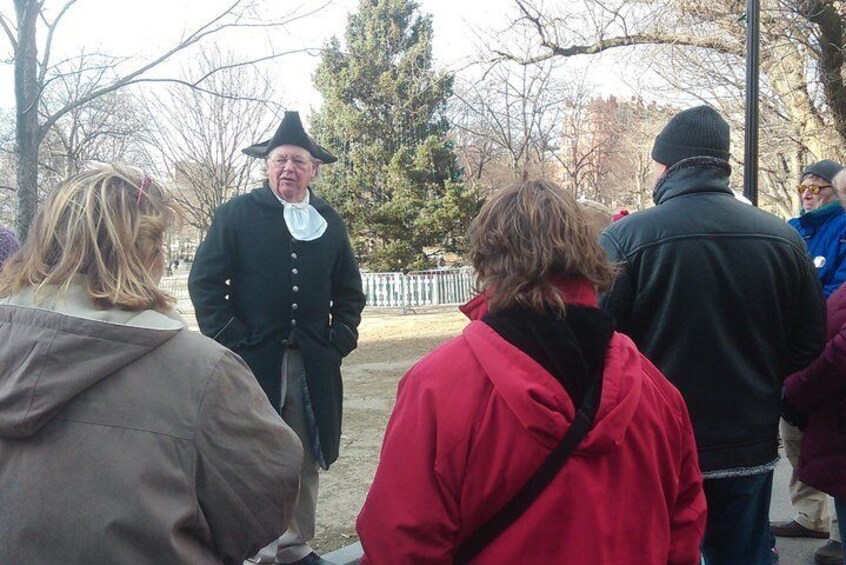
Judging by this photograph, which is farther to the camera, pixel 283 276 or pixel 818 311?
pixel 283 276

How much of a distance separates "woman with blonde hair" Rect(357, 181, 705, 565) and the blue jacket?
2.94m

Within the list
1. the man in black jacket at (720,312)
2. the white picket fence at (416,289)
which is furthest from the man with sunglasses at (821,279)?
the white picket fence at (416,289)

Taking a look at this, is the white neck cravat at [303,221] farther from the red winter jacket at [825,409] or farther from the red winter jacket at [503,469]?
the red winter jacket at [825,409]

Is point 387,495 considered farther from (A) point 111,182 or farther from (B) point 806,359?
(B) point 806,359

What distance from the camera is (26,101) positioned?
652 centimetres

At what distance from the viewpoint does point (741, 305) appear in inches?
96.2

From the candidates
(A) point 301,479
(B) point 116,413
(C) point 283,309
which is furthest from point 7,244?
(B) point 116,413

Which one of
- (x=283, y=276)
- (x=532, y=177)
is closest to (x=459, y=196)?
(x=283, y=276)

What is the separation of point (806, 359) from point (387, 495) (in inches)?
72.3

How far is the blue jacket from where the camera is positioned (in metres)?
4.07

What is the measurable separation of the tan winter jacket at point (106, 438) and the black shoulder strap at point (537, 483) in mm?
561

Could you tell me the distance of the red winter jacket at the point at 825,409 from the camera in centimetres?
283

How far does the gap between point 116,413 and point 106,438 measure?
0.05 meters

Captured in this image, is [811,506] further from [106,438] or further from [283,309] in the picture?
[106,438]
